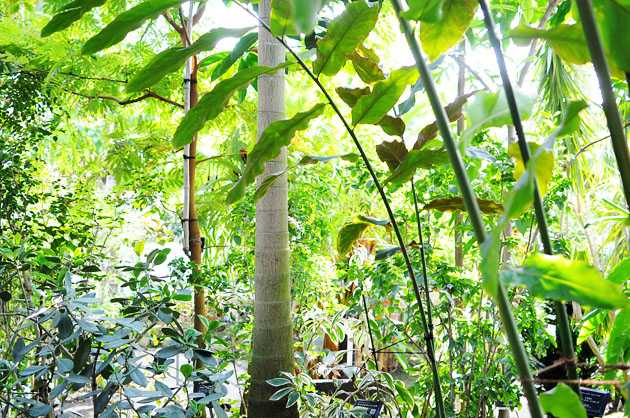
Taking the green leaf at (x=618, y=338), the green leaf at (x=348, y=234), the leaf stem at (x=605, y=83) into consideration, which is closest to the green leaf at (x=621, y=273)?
the green leaf at (x=618, y=338)

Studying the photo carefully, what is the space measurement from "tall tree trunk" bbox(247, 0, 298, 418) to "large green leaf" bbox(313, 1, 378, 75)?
857mm

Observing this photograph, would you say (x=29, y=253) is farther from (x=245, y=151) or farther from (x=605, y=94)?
(x=245, y=151)

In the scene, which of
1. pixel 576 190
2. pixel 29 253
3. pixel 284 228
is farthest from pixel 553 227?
pixel 29 253

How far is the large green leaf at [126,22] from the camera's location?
2.17 feet

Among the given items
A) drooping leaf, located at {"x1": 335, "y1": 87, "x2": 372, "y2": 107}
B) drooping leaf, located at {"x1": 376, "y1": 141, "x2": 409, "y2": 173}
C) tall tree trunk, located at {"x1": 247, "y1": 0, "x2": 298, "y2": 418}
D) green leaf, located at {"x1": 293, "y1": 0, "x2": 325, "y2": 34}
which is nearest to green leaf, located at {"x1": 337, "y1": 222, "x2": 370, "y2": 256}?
drooping leaf, located at {"x1": 376, "y1": 141, "x2": 409, "y2": 173}

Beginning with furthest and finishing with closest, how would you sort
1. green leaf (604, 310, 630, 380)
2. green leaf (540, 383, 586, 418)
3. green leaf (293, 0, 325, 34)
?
1. green leaf (604, 310, 630, 380)
2. green leaf (540, 383, 586, 418)
3. green leaf (293, 0, 325, 34)

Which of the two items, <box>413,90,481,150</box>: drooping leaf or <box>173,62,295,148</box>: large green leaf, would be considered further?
<box>413,90,481,150</box>: drooping leaf

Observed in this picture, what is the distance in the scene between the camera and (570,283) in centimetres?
36

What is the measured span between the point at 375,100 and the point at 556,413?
1.90 ft

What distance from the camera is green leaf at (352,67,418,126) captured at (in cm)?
84

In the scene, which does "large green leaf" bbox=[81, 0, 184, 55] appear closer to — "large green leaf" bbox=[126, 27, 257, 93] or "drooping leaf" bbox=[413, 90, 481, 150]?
"large green leaf" bbox=[126, 27, 257, 93]

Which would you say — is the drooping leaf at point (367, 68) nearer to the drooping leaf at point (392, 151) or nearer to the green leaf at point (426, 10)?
the drooping leaf at point (392, 151)

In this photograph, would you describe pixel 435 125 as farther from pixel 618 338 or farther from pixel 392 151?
pixel 618 338

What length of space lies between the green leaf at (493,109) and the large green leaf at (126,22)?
39 cm
